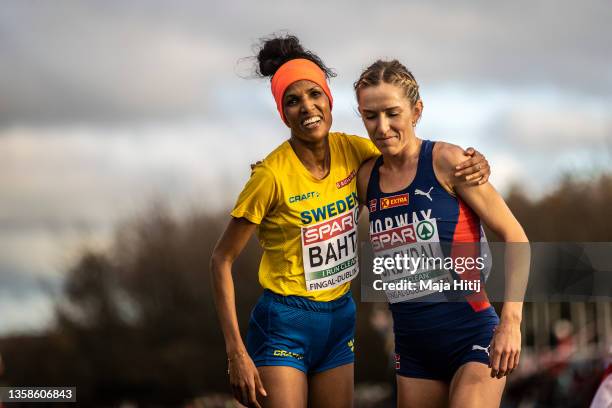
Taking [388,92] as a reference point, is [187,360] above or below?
below

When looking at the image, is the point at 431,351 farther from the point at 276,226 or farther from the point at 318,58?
the point at 318,58

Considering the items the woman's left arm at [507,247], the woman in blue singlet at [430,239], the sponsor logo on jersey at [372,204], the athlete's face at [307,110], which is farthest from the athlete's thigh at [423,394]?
the athlete's face at [307,110]

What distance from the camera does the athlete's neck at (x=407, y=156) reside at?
549cm

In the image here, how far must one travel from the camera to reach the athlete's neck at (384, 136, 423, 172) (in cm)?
549

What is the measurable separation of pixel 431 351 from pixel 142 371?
4319cm

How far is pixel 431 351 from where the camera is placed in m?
5.45

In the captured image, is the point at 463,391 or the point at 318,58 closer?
the point at 463,391

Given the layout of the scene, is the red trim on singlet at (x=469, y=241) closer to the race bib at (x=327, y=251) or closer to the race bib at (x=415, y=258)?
the race bib at (x=415, y=258)

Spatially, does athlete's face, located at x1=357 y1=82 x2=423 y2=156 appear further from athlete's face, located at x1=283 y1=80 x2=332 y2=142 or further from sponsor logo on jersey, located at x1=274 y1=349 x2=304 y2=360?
sponsor logo on jersey, located at x1=274 y1=349 x2=304 y2=360

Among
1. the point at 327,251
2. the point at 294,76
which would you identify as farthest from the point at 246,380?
the point at 294,76

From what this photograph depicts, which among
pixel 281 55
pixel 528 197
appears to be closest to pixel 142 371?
pixel 528 197

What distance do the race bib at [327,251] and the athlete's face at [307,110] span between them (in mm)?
524

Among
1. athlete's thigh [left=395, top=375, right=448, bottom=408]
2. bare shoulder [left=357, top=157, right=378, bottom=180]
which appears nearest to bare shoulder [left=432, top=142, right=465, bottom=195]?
bare shoulder [left=357, top=157, right=378, bottom=180]

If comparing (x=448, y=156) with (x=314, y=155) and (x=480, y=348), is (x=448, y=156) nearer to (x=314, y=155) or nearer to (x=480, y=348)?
(x=314, y=155)
